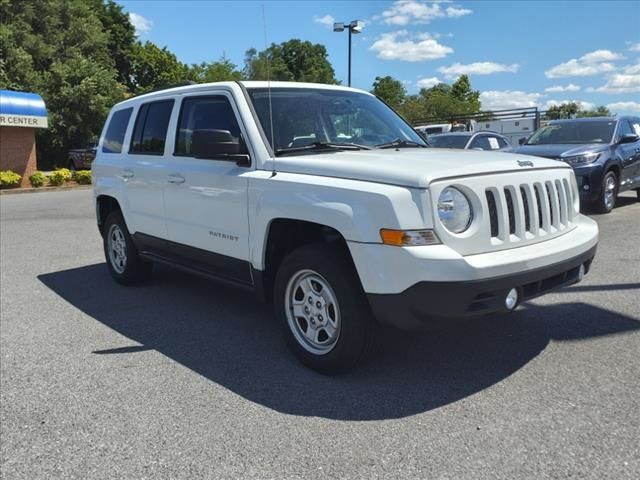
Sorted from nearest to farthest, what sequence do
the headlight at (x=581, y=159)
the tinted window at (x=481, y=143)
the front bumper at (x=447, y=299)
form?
the front bumper at (x=447, y=299)
the headlight at (x=581, y=159)
the tinted window at (x=481, y=143)

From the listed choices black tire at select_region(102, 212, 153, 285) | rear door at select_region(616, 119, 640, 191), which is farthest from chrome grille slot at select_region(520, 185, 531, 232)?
rear door at select_region(616, 119, 640, 191)

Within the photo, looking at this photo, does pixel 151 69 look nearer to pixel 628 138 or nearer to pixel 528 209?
pixel 628 138

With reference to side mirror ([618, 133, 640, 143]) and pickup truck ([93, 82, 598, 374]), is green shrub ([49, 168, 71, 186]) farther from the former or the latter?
side mirror ([618, 133, 640, 143])

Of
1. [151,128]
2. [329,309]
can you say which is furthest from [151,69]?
[329,309]

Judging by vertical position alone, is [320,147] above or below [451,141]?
above

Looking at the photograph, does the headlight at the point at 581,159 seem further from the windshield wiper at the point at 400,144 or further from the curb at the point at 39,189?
the curb at the point at 39,189

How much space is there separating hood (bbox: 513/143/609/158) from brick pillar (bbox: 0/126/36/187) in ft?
67.4

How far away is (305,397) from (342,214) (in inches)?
45.0

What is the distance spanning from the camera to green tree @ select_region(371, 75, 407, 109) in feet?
224

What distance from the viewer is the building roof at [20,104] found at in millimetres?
22617

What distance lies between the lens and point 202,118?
482 centimetres

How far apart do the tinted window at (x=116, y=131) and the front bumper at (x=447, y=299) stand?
156 inches

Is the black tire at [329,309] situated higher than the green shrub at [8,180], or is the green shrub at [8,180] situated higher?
the black tire at [329,309]

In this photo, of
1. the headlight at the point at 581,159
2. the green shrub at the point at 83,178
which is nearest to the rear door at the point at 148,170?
the headlight at the point at 581,159
